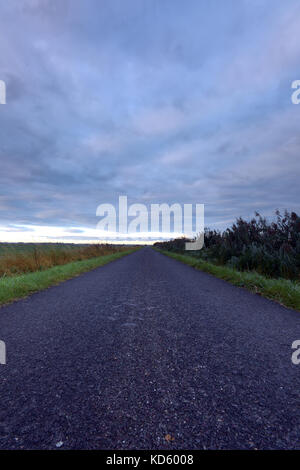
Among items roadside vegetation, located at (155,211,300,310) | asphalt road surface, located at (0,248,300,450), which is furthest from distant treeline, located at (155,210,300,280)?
asphalt road surface, located at (0,248,300,450)

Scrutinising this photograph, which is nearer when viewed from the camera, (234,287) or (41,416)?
(41,416)

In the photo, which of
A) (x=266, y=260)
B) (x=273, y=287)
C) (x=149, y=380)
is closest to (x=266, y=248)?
(x=266, y=260)

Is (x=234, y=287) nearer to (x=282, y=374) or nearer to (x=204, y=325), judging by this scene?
(x=204, y=325)

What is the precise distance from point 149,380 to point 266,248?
307 inches

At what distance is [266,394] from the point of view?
1.69 m

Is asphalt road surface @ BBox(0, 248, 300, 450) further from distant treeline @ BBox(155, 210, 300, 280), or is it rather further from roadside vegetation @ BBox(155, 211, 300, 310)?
distant treeline @ BBox(155, 210, 300, 280)

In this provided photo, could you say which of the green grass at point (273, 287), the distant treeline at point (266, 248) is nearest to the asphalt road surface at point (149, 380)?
the green grass at point (273, 287)

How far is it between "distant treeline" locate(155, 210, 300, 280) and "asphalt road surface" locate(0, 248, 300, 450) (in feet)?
11.5

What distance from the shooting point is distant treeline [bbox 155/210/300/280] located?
6750mm

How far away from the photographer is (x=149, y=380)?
1.85 metres

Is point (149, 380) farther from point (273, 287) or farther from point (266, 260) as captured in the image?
point (266, 260)

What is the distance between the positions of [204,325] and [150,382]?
1.60 metres
